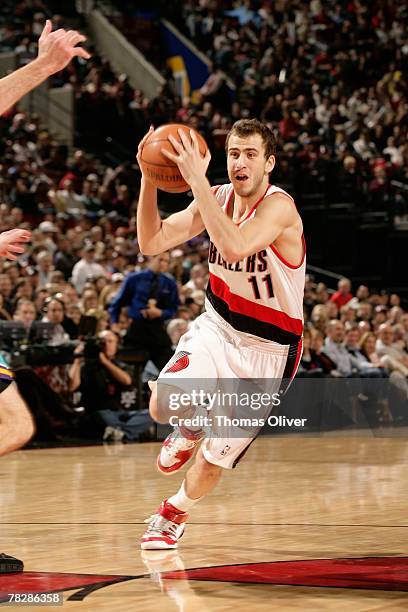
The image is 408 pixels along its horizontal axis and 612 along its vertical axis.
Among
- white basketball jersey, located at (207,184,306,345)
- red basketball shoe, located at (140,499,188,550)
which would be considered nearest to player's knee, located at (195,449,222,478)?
red basketball shoe, located at (140,499,188,550)

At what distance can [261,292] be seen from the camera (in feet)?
18.9

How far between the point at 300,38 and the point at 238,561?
68.5 ft

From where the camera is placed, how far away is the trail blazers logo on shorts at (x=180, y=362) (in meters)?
5.64

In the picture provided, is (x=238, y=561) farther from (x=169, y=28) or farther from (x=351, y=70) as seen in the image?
(x=169, y=28)

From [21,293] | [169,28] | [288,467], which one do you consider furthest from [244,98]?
[288,467]

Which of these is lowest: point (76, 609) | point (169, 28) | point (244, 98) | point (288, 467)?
point (288, 467)

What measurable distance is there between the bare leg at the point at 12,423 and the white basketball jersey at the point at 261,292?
130 cm

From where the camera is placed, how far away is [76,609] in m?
4.30

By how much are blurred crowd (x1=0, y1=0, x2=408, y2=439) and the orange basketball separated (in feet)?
21.6

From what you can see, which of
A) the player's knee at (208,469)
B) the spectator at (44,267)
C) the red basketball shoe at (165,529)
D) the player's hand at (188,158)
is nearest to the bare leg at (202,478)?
the player's knee at (208,469)

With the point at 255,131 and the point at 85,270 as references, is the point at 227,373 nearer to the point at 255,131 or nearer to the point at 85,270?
the point at 255,131

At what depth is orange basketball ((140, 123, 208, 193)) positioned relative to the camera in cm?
541

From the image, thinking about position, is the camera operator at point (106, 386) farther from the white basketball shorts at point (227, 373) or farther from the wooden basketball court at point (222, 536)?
the white basketball shorts at point (227, 373)

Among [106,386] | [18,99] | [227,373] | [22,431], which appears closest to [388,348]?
[106,386]
